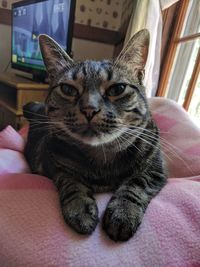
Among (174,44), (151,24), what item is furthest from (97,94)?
(174,44)

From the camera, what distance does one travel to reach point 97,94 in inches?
24.0

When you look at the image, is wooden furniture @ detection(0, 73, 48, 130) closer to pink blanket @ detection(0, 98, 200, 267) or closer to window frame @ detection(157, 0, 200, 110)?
window frame @ detection(157, 0, 200, 110)

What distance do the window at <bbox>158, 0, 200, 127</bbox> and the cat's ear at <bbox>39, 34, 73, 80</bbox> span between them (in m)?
0.87

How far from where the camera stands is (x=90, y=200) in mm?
562

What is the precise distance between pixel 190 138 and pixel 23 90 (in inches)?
46.8

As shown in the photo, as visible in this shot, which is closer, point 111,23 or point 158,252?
point 158,252

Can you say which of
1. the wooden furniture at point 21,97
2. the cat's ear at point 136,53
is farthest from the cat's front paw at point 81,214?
the wooden furniture at point 21,97

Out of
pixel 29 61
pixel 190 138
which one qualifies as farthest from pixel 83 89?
pixel 29 61

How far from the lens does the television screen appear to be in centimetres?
171

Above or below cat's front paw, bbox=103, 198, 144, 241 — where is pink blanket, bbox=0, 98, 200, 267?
below

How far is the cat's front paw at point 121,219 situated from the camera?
1.62 feet

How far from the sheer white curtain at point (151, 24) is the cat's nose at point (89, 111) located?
0.96m

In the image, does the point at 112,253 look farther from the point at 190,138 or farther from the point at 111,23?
the point at 111,23

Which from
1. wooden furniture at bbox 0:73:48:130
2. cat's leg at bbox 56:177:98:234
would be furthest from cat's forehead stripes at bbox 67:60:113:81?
wooden furniture at bbox 0:73:48:130
